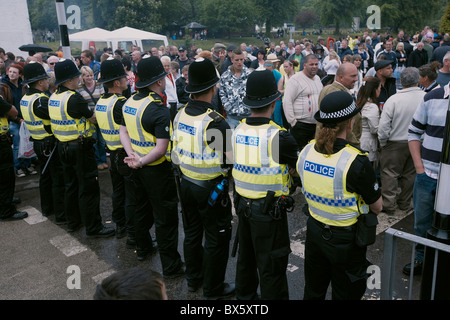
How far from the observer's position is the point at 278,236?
10.9 ft

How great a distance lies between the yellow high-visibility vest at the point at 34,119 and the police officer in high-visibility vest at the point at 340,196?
406 centimetres

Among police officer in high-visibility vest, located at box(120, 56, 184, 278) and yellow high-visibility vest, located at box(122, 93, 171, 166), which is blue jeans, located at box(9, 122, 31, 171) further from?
yellow high-visibility vest, located at box(122, 93, 171, 166)

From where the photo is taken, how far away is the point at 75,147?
16.9 ft

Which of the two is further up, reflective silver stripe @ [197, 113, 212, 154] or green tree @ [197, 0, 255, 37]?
green tree @ [197, 0, 255, 37]

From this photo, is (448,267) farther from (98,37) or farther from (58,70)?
(98,37)

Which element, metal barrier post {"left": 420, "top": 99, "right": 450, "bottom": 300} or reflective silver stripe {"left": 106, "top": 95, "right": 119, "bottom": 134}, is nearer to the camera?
metal barrier post {"left": 420, "top": 99, "right": 450, "bottom": 300}

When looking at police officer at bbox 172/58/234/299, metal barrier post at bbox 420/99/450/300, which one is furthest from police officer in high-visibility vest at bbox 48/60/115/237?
metal barrier post at bbox 420/99/450/300

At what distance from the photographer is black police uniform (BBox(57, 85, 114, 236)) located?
5093 millimetres

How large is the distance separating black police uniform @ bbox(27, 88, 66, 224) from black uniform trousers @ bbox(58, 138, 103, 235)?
0.30 metres

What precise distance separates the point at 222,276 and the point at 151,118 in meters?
1.75

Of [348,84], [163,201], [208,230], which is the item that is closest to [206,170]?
[208,230]

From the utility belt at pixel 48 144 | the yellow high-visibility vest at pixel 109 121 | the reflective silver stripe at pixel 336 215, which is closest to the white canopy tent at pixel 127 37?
the utility belt at pixel 48 144
